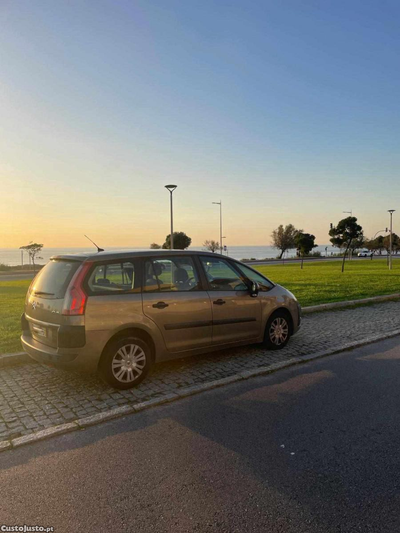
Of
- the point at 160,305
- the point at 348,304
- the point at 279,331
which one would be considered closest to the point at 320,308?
the point at 348,304

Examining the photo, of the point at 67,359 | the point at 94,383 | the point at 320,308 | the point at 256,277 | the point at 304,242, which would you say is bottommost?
the point at 94,383

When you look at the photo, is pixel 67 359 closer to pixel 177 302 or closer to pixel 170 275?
pixel 177 302

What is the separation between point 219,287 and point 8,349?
345 centimetres

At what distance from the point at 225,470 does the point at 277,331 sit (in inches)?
140

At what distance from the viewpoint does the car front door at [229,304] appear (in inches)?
219

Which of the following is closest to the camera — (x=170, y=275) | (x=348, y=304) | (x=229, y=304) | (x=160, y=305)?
(x=160, y=305)

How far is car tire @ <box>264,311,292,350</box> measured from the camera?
627 centimetres

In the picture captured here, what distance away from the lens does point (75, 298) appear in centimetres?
442

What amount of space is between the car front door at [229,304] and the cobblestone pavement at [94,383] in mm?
441

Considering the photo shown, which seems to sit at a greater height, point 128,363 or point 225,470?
point 128,363

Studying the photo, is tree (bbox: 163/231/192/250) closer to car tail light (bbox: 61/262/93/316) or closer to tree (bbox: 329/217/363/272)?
tree (bbox: 329/217/363/272)

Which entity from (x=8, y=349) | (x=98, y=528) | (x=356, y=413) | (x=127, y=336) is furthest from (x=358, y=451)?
(x=8, y=349)

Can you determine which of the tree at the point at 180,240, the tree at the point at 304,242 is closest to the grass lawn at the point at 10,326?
the tree at the point at 180,240

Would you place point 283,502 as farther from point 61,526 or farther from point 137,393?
point 137,393
